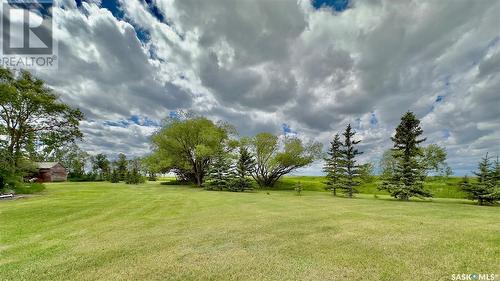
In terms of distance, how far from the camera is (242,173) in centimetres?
3278

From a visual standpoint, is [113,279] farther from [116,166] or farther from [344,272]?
[116,166]

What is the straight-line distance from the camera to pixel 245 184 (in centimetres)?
3244

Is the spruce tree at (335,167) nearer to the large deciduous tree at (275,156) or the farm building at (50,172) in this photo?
A: the large deciduous tree at (275,156)

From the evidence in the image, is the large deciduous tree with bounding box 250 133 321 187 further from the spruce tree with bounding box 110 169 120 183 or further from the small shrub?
the spruce tree with bounding box 110 169 120 183

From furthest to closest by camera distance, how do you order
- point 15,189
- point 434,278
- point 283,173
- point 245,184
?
point 283,173, point 245,184, point 15,189, point 434,278

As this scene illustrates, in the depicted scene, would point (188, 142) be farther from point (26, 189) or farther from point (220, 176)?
point (26, 189)

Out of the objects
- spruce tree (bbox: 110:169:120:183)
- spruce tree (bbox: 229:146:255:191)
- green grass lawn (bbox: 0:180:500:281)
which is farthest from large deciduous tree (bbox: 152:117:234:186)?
green grass lawn (bbox: 0:180:500:281)

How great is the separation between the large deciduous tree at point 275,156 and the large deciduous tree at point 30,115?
90.1ft

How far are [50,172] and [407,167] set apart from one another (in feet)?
252

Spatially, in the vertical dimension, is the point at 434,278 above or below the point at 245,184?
above

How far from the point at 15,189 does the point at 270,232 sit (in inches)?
999

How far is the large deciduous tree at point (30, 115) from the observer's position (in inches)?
886

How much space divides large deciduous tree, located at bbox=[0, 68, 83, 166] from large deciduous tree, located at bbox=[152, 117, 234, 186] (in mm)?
13568

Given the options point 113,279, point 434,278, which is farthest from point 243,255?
point 434,278
